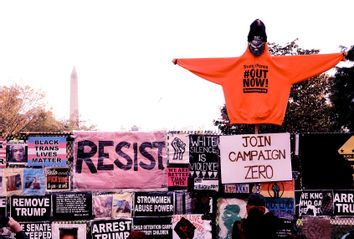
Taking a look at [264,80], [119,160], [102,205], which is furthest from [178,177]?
[264,80]

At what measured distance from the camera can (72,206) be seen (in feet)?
26.8

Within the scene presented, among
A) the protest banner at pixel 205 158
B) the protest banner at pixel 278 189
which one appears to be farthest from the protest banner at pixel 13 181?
the protest banner at pixel 278 189

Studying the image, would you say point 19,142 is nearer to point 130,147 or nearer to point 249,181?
point 130,147

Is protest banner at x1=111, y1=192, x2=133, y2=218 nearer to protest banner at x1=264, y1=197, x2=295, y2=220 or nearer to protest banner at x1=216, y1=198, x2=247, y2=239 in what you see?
protest banner at x1=216, y1=198, x2=247, y2=239

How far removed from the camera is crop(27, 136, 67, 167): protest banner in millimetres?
8117

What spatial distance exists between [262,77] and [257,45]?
1.46 feet

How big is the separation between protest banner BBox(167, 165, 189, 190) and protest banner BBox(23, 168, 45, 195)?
5.65 feet

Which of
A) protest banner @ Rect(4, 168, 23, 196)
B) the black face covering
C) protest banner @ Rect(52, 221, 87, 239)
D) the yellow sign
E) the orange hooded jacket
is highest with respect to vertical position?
the black face covering

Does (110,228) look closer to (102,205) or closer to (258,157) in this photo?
(102,205)

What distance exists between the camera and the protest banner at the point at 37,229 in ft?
26.4

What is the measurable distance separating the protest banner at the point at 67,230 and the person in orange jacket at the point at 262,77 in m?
2.55

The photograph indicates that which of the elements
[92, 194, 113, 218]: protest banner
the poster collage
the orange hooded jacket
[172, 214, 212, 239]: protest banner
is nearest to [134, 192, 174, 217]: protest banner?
the poster collage

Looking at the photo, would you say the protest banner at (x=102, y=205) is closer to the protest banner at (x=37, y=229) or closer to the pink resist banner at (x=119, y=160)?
the pink resist banner at (x=119, y=160)

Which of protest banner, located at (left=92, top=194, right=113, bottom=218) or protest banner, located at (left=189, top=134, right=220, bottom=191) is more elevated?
protest banner, located at (left=189, top=134, right=220, bottom=191)
